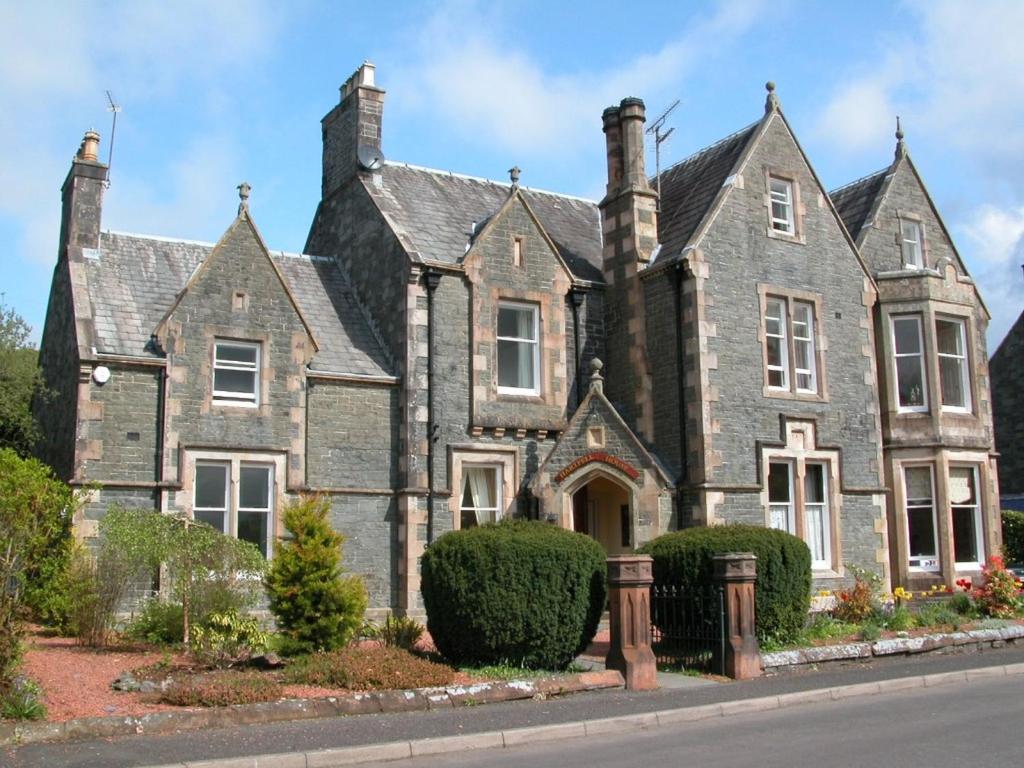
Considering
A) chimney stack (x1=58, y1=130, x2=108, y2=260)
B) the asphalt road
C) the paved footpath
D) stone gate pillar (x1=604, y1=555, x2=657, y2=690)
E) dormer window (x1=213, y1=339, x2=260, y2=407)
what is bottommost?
the asphalt road

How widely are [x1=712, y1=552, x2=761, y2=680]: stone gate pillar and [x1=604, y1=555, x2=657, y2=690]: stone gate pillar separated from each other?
1308 millimetres

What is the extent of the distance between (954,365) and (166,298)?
60.1 ft

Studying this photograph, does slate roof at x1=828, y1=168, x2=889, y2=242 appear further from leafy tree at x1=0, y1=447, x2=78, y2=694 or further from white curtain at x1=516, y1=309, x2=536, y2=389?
leafy tree at x1=0, y1=447, x2=78, y2=694

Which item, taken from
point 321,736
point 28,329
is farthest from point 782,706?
point 28,329

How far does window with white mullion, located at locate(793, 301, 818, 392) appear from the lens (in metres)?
23.8

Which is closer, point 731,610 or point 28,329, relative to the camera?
point 731,610

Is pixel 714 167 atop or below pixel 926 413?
atop

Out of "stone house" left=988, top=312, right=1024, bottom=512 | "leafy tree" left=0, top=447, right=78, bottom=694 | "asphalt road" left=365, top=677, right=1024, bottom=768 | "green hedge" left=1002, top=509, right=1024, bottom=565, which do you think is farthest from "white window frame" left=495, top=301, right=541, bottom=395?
"stone house" left=988, top=312, right=1024, bottom=512

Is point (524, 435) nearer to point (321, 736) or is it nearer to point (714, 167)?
point (714, 167)

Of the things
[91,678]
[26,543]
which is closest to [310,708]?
[91,678]

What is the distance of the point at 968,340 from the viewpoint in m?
25.8

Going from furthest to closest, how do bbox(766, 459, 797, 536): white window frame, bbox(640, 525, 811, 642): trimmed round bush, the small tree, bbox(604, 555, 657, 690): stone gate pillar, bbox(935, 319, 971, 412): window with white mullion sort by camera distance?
bbox(935, 319, 971, 412): window with white mullion < bbox(766, 459, 797, 536): white window frame < bbox(640, 525, 811, 642): trimmed round bush < bbox(604, 555, 657, 690): stone gate pillar < the small tree

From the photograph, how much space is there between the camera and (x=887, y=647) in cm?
1692

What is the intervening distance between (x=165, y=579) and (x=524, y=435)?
25.7 ft
